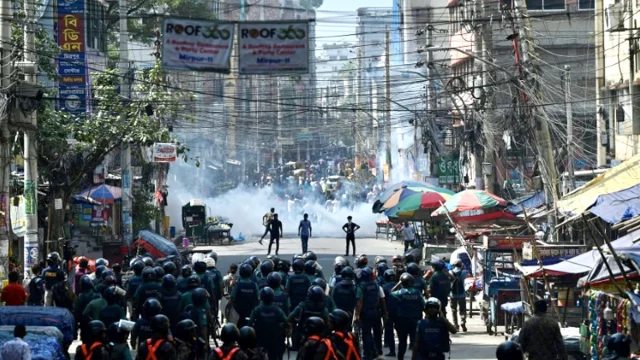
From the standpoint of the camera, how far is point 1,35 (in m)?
24.9

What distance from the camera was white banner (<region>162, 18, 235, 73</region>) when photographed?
81.7ft

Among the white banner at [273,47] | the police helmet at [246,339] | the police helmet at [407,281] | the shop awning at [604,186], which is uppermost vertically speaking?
the white banner at [273,47]

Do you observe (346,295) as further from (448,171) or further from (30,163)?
(448,171)

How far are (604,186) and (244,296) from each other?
26.8 ft

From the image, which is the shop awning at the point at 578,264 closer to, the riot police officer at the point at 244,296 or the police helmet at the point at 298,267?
the police helmet at the point at 298,267

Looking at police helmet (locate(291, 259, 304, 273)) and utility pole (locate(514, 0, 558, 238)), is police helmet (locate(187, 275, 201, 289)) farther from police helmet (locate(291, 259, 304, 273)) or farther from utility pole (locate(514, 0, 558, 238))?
utility pole (locate(514, 0, 558, 238))

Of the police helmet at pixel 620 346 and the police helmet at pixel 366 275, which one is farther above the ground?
the police helmet at pixel 366 275

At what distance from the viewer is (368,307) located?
62.3 feet

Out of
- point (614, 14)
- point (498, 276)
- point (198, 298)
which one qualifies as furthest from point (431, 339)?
point (614, 14)

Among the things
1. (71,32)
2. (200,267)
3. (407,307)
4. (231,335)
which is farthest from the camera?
(71,32)

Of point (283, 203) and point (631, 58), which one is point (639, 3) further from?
point (283, 203)

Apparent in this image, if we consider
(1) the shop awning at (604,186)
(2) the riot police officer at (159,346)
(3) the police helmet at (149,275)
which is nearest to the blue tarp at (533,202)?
(1) the shop awning at (604,186)

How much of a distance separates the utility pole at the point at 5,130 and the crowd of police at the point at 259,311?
2.63m

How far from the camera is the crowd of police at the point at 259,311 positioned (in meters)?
12.7
